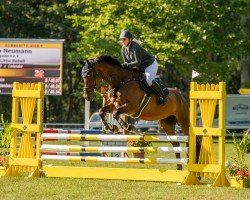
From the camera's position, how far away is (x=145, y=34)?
35.2 meters

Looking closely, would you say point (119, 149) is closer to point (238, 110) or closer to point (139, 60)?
point (139, 60)

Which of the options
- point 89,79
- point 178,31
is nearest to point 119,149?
point 89,79

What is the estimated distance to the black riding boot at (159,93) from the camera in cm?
1413

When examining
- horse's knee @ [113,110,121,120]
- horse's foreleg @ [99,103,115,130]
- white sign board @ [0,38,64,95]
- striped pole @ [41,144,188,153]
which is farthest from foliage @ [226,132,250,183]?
white sign board @ [0,38,64,95]

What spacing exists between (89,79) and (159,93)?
1.40 m

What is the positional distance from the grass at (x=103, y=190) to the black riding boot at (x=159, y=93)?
5.68 ft

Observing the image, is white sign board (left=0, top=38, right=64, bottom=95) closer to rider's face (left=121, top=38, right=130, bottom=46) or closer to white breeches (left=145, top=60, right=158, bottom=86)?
white breeches (left=145, top=60, right=158, bottom=86)

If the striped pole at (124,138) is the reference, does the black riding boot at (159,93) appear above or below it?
above

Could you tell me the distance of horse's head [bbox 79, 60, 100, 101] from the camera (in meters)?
13.4

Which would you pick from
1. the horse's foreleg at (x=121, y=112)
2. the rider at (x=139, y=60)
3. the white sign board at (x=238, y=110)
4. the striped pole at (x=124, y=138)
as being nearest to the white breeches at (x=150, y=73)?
the rider at (x=139, y=60)

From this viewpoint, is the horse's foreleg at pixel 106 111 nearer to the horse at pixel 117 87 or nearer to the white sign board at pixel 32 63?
the horse at pixel 117 87

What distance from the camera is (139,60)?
13.9 metres

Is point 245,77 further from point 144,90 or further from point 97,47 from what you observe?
point 144,90

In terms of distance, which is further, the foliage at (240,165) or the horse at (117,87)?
the horse at (117,87)
